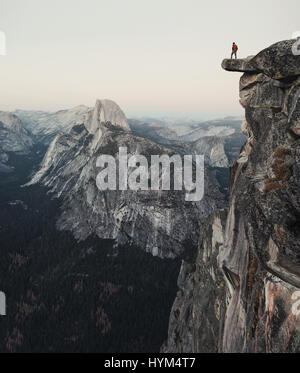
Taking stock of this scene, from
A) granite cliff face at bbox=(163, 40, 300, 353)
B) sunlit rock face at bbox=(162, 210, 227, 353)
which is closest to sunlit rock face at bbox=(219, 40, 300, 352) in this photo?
granite cliff face at bbox=(163, 40, 300, 353)

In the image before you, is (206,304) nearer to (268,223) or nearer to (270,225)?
(268,223)

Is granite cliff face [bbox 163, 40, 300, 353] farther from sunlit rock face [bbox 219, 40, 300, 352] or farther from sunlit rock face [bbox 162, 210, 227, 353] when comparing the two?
sunlit rock face [bbox 162, 210, 227, 353]

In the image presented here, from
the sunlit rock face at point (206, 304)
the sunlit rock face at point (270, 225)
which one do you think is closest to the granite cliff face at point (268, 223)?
the sunlit rock face at point (270, 225)

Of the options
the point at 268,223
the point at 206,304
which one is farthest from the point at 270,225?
the point at 206,304

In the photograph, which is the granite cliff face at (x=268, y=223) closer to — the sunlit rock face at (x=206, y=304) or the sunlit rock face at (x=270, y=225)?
the sunlit rock face at (x=270, y=225)

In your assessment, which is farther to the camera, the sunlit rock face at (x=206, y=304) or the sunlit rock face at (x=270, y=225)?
the sunlit rock face at (x=206, y=304)

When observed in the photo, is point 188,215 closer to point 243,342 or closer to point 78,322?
point 78,322

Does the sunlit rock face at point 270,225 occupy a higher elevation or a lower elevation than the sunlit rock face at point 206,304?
higher

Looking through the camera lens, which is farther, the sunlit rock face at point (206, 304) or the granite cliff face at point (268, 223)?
the sunlit rock face at point (206, 304)
